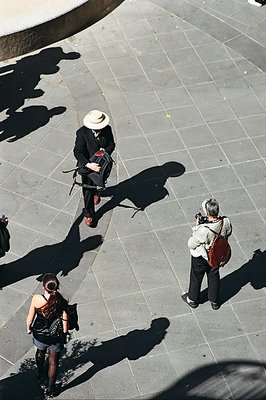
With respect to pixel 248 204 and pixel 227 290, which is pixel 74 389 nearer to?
pixel 227 290

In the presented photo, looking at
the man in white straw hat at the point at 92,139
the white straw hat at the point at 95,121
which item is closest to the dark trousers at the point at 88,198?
the man in white straw hat at the point at 92,139

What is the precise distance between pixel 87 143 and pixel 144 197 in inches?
56.4

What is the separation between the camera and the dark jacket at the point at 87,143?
31.0 feet

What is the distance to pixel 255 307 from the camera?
9148 mm

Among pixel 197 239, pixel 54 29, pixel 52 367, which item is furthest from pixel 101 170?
pixel 54 29

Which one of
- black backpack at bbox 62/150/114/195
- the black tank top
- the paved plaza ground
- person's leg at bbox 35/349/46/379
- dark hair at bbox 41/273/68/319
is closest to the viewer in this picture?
dark hair at bbox 41/273/68/319

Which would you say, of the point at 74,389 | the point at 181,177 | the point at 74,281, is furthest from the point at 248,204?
the point at 74,389

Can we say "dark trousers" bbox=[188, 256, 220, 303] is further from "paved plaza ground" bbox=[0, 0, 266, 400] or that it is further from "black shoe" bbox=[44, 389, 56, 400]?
"black shoe" bbox=[44, 389, 56, 400]

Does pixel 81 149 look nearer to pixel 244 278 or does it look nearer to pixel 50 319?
pixel 244 278

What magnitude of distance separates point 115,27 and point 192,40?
4.63 feet

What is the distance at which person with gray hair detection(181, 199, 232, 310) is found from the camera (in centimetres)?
817

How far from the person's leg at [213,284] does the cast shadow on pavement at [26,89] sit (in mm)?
4092

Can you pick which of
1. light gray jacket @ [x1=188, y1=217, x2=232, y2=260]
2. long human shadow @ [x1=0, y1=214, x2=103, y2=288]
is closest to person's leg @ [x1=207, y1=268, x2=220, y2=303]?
light gray jacket @ [x1=188, y1=217, x2=232, y2=260]

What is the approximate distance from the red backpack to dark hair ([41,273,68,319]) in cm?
179
